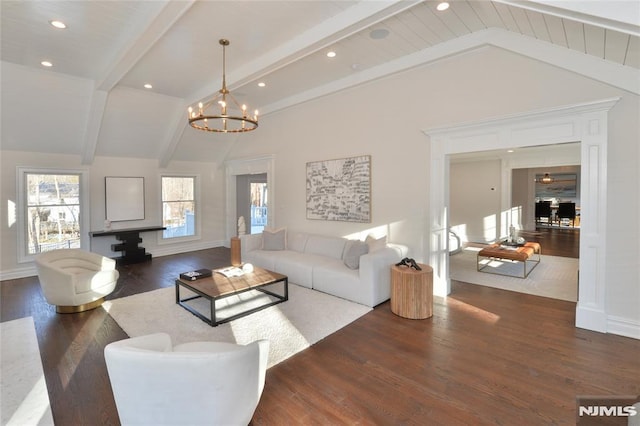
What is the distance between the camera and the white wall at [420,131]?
3180mm

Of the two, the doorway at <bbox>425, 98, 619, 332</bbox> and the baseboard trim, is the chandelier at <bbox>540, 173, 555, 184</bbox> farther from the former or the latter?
the baseboard trim

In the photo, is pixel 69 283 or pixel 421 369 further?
pixel 69 283

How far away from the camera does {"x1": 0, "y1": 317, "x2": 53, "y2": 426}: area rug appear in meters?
2.12

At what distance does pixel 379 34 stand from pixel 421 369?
3.79m

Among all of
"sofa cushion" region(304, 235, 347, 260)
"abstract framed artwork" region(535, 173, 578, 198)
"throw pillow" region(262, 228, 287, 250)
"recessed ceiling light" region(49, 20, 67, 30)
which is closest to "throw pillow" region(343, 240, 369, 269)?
"sofa cushion" region(304, 235, 347, 260)

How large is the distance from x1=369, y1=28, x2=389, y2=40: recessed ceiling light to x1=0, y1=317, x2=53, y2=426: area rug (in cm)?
473

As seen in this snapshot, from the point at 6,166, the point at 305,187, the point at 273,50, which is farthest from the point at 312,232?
the point at 6,166

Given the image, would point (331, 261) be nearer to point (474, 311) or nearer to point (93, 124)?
point (474, 311)

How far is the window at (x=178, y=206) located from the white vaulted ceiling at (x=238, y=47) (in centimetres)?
207

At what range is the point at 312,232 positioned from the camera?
6.20m

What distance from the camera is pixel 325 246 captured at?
543cm

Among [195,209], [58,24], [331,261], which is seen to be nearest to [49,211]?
[195,209]

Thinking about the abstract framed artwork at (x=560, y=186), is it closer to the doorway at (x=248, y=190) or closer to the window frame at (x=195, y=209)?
the doorway at (x=248, y=190)

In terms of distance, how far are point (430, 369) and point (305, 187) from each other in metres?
4.30
